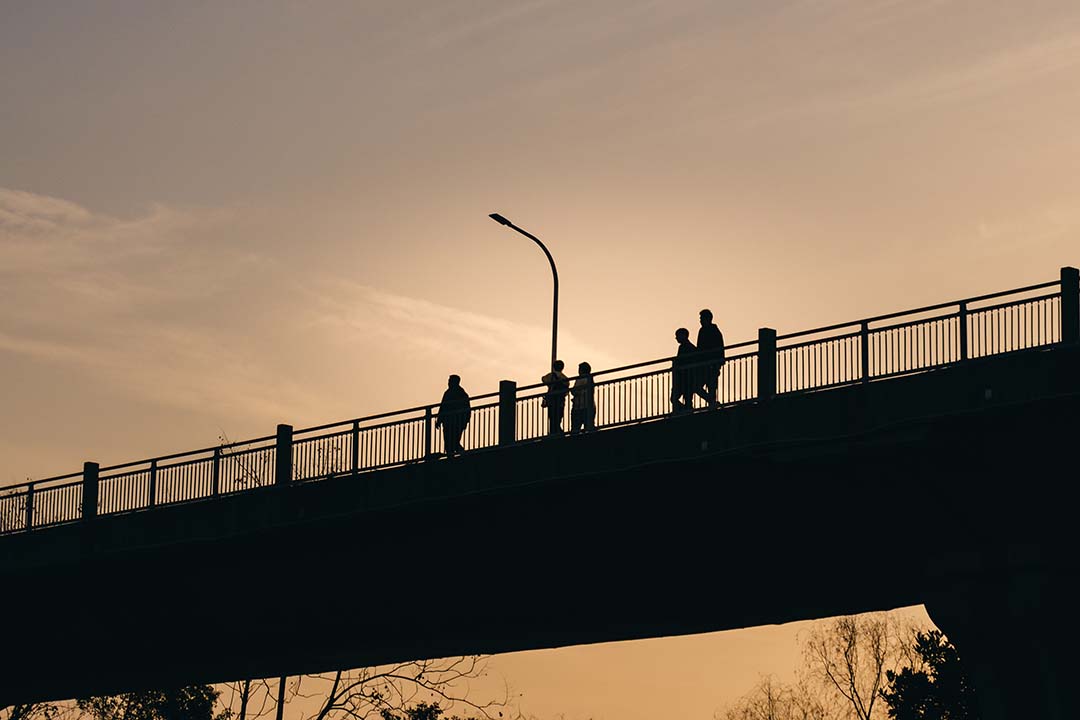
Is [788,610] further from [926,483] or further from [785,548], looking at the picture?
[926,483]

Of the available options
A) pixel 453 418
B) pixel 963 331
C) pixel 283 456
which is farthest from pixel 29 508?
pixel 963 331

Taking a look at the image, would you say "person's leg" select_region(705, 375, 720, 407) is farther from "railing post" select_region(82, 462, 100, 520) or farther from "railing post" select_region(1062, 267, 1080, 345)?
"railing post" select_region(82, 462, 100, 520)

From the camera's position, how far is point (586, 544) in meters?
33.4

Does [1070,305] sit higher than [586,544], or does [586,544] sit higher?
[1070,305]

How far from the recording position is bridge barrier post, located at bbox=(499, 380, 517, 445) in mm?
33656

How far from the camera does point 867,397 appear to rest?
2848 cm

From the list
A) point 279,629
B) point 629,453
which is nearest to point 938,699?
point 279,629

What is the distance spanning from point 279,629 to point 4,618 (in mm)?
7518

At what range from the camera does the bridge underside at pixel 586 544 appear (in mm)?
27750

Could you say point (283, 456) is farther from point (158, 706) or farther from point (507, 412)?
point (158, 706)

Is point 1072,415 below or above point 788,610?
above

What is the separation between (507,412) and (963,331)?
30.6 ft

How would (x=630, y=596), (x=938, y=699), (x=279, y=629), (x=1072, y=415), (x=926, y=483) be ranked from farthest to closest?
(x=938, y=699) < (x=279, y=629) < (x=630, y=596) < (x=926, y=483) < (x=1072, y=415)

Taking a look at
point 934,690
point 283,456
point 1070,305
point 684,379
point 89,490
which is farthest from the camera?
point 934,690
